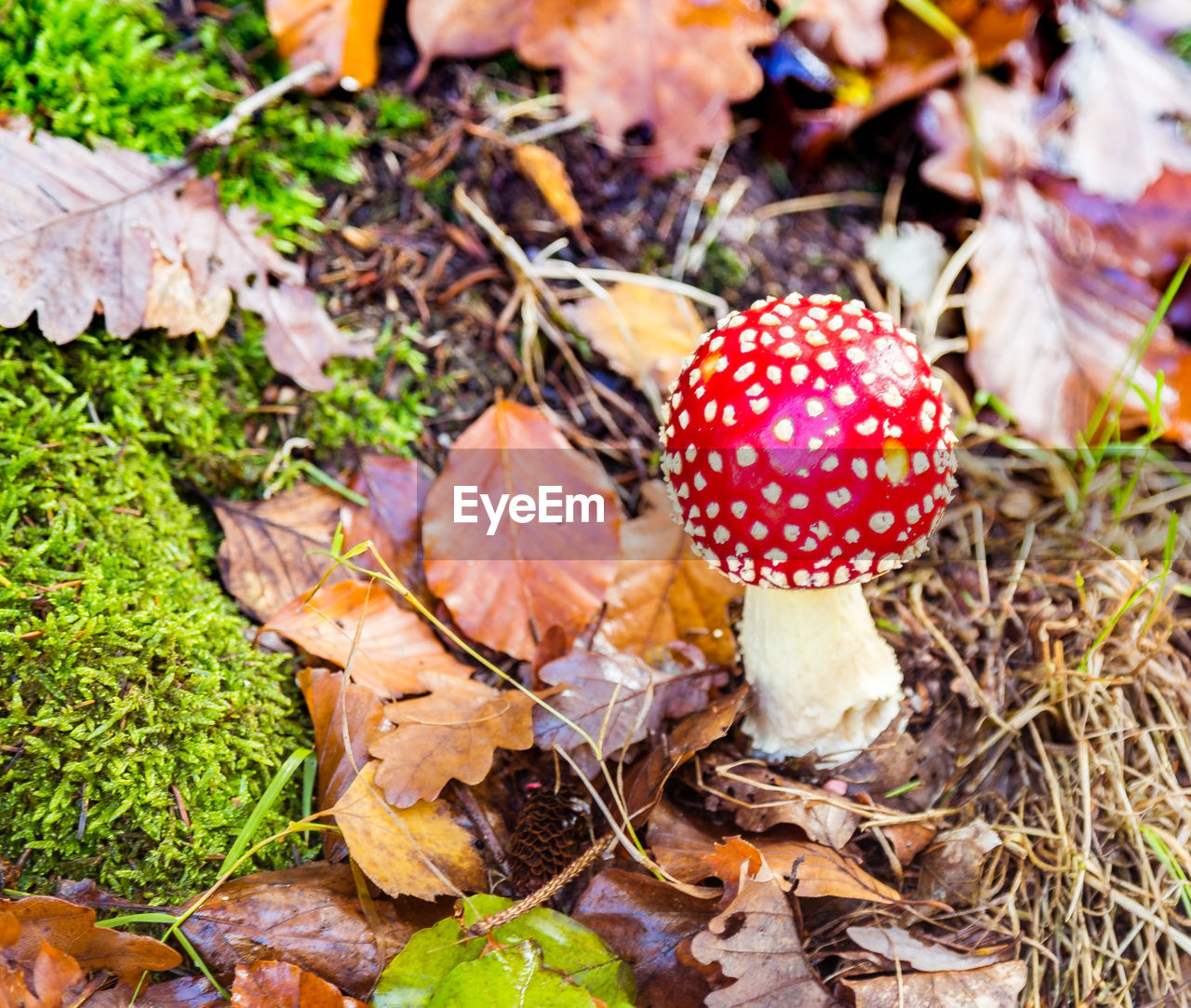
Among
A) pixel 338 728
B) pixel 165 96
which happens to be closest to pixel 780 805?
pixel 338 728

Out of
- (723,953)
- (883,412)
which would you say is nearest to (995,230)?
(883,412)

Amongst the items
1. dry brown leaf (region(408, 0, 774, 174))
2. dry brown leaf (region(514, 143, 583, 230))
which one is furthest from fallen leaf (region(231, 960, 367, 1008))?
dry brown leaf (region(408, 0, 774, 174))

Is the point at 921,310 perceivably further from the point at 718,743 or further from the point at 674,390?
the point at 718,743

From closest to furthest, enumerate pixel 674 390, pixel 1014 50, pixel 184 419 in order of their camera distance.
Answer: pixel 674 390
pixel 184 419
pixel 1014 50

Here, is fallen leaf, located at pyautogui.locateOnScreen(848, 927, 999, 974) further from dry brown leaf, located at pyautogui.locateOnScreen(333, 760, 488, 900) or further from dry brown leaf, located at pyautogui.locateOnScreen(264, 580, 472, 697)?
dry brown leaf, located at pyautogui.locateOnScreen(264, 580, 472, 697)

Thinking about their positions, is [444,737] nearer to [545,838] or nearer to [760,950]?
[545,838]
